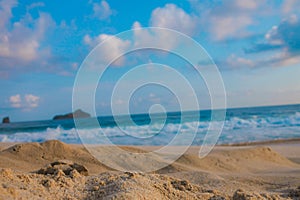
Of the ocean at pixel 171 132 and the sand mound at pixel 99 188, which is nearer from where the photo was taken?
the sand mound at pixel 99 188

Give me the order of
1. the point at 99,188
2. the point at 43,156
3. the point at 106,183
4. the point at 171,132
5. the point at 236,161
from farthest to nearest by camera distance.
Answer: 1. the point at 171,132
2. the point at 236,161
3. the point at 43,156
4. the point at 106,183
5. the point at 99,188

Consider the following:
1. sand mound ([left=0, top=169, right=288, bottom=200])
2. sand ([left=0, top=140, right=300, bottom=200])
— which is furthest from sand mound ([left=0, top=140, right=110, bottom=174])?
sand mound ([left=0, top=169, right=288, bottom=200])

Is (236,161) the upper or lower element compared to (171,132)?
lower

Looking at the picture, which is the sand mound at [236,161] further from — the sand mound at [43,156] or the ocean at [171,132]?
the ocean at [171,132]

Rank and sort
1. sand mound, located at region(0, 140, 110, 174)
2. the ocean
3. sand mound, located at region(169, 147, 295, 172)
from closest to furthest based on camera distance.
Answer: sand mound, located at region(0, 140, 110, 174) < sand mound, located at region(169, 147, 295, 172) < the ocean

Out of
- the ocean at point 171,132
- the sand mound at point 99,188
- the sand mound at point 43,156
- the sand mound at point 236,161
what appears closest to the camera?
the sand mound at point 99,188

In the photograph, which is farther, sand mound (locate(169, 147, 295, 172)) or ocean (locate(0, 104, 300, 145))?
ocean (locate(0, 104, 300, 145))

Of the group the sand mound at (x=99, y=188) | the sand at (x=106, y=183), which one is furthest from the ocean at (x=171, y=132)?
the sand mound at (x=99, y=188)

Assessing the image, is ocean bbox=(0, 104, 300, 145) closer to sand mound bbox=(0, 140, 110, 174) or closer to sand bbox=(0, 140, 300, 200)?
sand mound bbox=(0, 140, 110, 174)

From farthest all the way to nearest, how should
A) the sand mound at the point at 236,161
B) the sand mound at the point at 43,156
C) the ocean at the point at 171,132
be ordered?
1. the ocean at the point at 171,132
2. the sand mound at the point at 236,161
3. the sand mound at the point at 43,156

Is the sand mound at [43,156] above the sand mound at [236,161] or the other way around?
above

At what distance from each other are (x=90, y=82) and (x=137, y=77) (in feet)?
2.59

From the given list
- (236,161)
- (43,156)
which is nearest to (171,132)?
(236,161)

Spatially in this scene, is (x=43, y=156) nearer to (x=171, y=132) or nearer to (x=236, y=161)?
(x=236, y=161)
